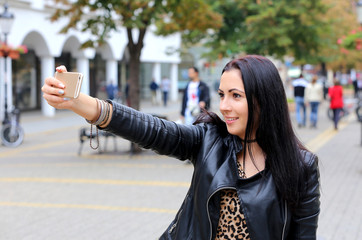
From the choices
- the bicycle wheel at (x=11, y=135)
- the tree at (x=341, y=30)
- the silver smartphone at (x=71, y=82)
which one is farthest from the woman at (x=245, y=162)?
the tree at (x=341, y=30)

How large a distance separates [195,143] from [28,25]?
76.2 feet

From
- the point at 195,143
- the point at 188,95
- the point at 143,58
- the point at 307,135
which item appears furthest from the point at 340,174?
the point at 143,58

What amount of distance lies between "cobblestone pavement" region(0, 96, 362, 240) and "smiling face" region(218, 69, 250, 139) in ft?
13.2

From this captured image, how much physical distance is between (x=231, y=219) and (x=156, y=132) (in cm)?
46

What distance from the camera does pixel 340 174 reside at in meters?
10.0

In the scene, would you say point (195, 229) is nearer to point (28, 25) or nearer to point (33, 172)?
point (33, 172)

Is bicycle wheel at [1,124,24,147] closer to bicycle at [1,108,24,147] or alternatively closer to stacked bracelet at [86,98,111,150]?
bicycle at [1,108,24,147]

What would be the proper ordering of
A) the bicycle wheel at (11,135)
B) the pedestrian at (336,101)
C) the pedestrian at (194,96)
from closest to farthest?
the pedestrian at (194,96) < the bicycle wheel at (11,135) < the pedestrian at (336,101)

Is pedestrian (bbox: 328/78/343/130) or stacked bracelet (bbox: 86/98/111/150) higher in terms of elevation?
stacked bracelet (bbox: 86/98/111/150)

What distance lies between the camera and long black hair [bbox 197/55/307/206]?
7.35 ft

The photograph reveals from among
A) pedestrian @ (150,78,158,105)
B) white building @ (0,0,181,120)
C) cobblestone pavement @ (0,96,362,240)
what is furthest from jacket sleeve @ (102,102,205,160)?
pedestrian @ (150,78,158,105)

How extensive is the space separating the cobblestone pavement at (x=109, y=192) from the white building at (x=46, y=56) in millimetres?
7339

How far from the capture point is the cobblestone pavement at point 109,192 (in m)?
6.47

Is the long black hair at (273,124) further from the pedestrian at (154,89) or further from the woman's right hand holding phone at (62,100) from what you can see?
the pedestrian at (154,89)
